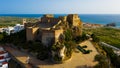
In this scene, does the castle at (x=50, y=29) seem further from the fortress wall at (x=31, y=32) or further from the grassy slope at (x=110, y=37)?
the grassy slope at (x=110, y=37)

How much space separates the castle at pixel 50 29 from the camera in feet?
88.3

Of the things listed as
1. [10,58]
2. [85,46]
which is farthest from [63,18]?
[10,58]

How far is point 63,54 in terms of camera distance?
985 inches

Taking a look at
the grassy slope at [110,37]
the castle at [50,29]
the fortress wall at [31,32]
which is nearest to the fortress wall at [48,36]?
the castle at [50,29]

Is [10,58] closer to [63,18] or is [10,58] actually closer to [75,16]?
[63,18]

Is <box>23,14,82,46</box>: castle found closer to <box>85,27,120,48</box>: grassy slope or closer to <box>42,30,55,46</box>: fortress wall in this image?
<box>42,30,55,46</box>: fortress wall

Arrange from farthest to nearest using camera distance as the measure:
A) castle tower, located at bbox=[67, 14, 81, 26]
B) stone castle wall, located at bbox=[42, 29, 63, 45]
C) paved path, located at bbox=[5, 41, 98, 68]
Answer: castle tower, located at bbox=[67, 14, 81, 26] → stone castle wall, located at bbox=[42, 29, 63, 45] → paved path, located at bbox=[5, 41, 98, 68]

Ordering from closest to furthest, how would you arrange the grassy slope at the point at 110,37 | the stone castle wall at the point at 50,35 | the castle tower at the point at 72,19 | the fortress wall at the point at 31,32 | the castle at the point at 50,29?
the stone castle wall at the point at 50,35
the castle at the point at 50,29
the fortress wall at the point at 31,32
the castle tower at the point at 72,19
the grassy slope at the point at 110,37

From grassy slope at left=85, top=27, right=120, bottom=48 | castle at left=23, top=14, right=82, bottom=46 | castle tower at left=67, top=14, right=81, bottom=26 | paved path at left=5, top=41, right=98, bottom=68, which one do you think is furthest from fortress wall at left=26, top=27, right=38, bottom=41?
grassy slope at left=85, top=27, right=120, bottom=48

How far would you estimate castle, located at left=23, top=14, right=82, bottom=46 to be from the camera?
26.9 metres

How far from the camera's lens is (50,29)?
2769cm

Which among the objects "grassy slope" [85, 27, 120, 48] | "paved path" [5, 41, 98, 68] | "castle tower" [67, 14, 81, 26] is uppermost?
"castle tower" [67, 14, 81, 26]

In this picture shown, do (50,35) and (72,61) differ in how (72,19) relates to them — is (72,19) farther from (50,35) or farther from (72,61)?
(72,61)

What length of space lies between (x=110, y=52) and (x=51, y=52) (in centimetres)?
1002
